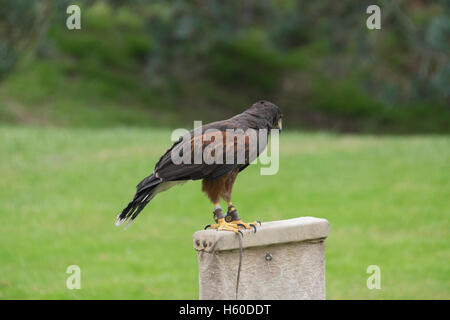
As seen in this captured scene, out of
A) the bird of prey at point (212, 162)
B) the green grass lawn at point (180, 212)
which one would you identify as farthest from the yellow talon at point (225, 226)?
the green grass lawn at point (180, 212)

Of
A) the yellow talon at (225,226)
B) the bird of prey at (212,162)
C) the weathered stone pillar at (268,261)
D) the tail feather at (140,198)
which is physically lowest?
the weathered stone pillar at (268,261)

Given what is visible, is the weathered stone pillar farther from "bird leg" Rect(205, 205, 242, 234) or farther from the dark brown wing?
the dark brown wing

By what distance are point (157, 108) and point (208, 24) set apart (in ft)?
13.0

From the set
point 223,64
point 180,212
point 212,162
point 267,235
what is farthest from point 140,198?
point 223,64

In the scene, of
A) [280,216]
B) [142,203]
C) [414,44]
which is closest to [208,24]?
[414,44]

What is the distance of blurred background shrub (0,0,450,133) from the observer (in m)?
16.2

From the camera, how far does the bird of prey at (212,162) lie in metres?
3.89

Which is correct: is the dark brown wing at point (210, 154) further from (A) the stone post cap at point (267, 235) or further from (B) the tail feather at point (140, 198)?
(A) the stone post cap at point (267, 235)

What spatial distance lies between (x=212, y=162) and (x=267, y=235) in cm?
53

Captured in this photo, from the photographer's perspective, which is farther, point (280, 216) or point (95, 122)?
point (95, 122)

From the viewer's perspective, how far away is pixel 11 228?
8.89 m

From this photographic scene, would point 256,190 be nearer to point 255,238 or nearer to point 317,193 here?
point 317,193

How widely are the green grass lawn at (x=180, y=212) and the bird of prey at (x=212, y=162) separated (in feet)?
10.6

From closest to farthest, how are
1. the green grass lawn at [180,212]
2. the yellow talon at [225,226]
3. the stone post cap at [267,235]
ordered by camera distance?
the stone post cap at [267,235]
the yellow talon at [225,226]
the green grass lawn at [180,212]
